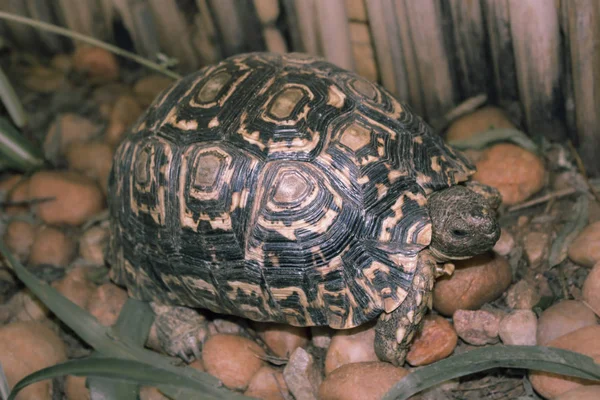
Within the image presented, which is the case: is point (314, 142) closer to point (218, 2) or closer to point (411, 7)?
point (411, 7)

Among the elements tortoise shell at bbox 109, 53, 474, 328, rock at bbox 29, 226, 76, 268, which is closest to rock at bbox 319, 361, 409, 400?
tortoise shell at bbox 109, 53, 474, 328

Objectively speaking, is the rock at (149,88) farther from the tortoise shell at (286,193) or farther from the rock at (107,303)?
the rock at (107,303)

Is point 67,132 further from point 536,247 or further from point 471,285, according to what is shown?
point 536,247

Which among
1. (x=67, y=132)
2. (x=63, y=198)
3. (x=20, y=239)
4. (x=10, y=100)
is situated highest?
(x=10, y=100)

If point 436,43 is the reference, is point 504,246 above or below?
below

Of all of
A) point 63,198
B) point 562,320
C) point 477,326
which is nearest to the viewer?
point 562,320

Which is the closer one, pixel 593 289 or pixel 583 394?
pixel 583 394

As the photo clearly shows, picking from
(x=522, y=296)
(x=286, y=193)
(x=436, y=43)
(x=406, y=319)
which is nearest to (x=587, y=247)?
(x=522, y=296)

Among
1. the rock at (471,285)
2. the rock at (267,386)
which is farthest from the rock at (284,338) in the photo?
the rock at (471,285)
